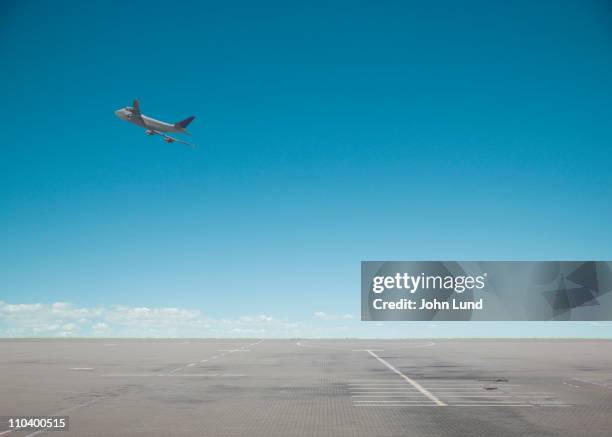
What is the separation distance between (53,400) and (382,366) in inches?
855

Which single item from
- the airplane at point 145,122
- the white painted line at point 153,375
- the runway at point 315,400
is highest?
the airplane at point 145,122

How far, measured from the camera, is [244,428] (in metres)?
17.8

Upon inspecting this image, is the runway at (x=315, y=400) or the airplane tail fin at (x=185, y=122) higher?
the airplane tail fin at (x=185, y=122)

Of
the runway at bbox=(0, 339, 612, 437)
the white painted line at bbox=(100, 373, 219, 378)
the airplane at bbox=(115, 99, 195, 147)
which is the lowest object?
the runway at bbox=(0, 339, 612, 437)

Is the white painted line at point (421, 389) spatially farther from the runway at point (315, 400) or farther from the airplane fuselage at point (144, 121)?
the airplane fuselage at point (144, 121)

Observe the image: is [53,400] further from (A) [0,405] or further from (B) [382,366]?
(B) [382,366]

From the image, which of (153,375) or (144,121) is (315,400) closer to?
(153,375)

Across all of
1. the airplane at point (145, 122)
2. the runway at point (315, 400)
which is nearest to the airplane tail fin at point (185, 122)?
the airplane at point (145, 122)

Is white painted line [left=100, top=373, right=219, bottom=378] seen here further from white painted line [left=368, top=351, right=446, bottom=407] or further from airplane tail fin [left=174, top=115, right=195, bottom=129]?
airplane tail fin [left=174, top=115, right=195, bottom=129]

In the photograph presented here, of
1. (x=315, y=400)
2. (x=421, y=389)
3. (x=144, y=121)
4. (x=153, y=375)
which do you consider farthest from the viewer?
(x=144, y=121)

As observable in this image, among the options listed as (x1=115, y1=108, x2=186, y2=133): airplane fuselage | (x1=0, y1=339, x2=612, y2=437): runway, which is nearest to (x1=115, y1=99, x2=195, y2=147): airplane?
(x1=115, y1=108, x2=186, y2=133): airplane fuselage

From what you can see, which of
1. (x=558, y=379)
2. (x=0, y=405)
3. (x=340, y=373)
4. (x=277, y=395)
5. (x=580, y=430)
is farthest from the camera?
(x=340, y=373)

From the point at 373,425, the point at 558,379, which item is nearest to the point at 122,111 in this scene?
the point at 558,379

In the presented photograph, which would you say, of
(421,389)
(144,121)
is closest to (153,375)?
(421,389)
